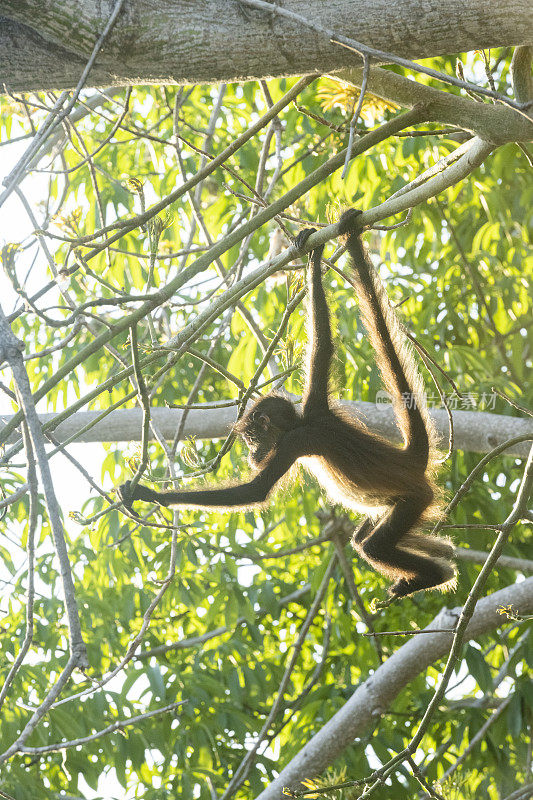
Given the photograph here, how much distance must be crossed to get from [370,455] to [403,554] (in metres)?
0.43

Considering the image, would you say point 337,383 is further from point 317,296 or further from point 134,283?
→ point 134,283

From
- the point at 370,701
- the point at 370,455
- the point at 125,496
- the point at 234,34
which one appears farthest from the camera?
the point at 370,701

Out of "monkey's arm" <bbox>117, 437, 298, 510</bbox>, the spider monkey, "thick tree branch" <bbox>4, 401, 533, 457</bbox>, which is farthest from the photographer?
"thick tree branch" <bbox>4, 401, 533, 457</bbox>

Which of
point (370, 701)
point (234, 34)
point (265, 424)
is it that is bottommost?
point (370, 701)

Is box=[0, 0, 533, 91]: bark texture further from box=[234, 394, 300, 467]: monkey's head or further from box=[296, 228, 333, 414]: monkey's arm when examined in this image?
box=[234, 394, 300, 467]: monkey's head

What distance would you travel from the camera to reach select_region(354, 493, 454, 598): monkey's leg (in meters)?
3.29

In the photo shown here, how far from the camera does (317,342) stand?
3131mm

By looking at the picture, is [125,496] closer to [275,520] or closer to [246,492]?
[246,492]

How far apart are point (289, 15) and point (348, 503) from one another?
80.4 inches

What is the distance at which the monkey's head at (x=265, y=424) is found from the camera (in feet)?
10.9

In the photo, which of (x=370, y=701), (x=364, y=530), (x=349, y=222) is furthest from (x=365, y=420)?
(x=349, y=222)

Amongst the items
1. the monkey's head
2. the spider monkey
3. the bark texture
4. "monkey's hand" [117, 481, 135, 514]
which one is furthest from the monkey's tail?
"monkey's hand" [117, 481, 135, 514]

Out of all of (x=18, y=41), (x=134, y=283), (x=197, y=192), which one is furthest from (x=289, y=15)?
(x=134, y=283)

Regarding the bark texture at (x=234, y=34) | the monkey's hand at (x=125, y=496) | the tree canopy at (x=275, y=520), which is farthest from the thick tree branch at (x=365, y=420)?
the bark texture at (x=234, y=34)
